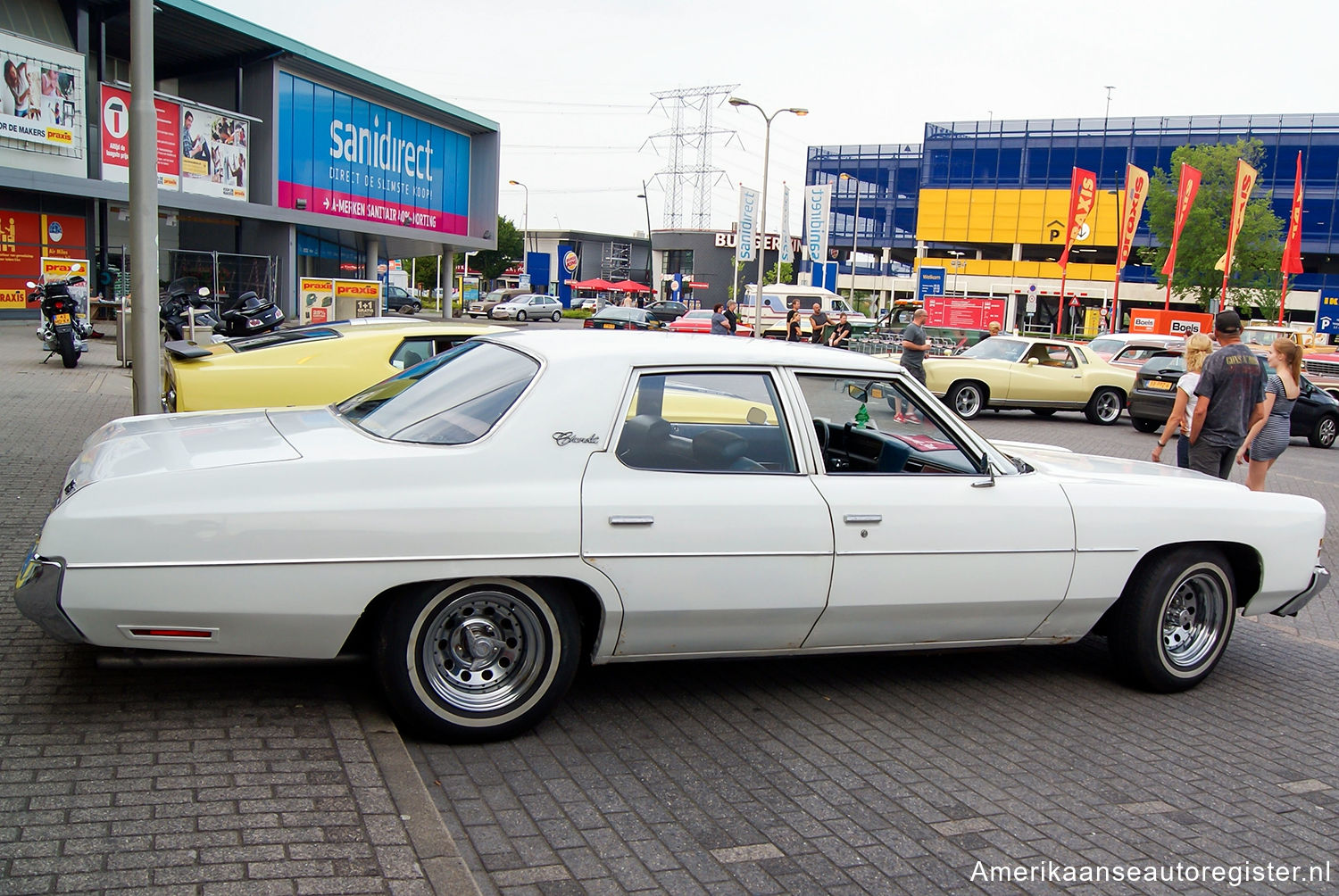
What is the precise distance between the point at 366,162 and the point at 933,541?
4017cm

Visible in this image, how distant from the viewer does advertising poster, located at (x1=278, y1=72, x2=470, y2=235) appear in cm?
3678

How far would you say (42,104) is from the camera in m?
27.2

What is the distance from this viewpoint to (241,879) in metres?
2.87

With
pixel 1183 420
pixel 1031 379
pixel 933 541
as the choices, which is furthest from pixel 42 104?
pixel 933 541

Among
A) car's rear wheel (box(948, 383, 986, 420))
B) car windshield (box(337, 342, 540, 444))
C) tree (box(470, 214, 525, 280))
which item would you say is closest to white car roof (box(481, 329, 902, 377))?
car windshield (box(337, 342, 540, 444))

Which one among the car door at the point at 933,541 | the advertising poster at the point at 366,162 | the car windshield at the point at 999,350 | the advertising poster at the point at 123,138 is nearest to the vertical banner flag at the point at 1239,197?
the car windshield at the point at 999,350

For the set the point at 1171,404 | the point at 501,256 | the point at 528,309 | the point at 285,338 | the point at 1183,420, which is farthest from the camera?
the point at 501,256

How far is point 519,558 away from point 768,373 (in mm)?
1353

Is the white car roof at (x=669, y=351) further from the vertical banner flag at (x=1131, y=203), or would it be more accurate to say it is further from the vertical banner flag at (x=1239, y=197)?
the vertical banner flag at (x=1131, y=203)

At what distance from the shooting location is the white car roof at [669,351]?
431cm

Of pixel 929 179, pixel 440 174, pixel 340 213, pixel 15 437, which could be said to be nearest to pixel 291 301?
pixel 340 213

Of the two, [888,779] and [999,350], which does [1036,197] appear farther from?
[888,779]

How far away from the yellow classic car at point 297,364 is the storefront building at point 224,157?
65.4ft

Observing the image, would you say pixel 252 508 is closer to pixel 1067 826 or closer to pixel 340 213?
pixel 1067 826
